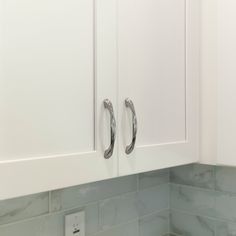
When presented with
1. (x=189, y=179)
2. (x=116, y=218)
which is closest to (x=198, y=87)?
(x=189, y=179)

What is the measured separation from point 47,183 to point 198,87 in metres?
0.64

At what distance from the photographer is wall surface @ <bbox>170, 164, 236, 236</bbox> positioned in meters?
1.26

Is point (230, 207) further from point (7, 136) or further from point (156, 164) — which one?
point (7, 136)

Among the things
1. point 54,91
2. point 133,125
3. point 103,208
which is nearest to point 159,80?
point 133,125

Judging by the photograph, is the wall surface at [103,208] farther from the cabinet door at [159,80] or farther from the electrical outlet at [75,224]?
the cabinet door at [159,80]

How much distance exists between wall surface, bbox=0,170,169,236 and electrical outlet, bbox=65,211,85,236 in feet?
0.05

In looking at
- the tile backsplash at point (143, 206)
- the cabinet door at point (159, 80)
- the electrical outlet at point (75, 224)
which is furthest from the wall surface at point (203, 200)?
the electrical outlet at point (75, 224)

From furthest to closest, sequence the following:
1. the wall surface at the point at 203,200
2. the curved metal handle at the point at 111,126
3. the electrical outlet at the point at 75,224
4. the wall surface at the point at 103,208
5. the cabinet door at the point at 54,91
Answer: the wall surface at the point at 203,200
the electrical outlet at the point at 75,224
the wall surface at the point at 103,208
the curved metal handle at the point at 111,126
the cabinet door at the point at 54,91

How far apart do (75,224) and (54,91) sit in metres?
0.56

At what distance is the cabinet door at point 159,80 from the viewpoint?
2.75 feet

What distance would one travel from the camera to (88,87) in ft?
2.47

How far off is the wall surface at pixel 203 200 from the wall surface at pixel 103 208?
5 centimetres

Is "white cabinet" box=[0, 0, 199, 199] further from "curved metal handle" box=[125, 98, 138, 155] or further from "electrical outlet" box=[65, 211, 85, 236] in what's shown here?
"electrical outlet" box=[65, 211, 85, 236]

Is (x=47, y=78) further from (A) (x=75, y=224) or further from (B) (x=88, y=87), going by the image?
(A) (x=75, y=224)
